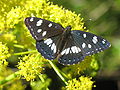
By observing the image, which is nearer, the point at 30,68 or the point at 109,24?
the point at 30,68

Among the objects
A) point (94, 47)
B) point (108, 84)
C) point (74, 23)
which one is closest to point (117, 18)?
point (108, 84)

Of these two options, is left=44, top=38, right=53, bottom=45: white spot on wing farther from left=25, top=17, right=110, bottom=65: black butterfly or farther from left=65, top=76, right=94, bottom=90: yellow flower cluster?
left=65, top=76, right=94, bottom=90: yellow flower cluster

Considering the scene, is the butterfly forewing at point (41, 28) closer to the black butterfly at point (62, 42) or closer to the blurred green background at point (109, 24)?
the black butterfly at point (62, 42)

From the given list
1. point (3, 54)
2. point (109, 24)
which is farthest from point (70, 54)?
point (109, 24)

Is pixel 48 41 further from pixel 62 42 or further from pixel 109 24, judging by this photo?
pixel 109 24

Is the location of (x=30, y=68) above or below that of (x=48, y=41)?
below

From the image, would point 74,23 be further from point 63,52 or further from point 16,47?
point 16,47
